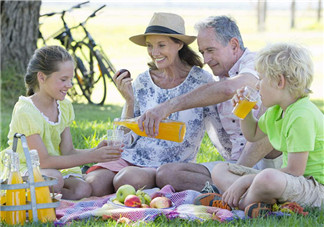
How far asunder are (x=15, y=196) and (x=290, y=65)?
1668 millimetres

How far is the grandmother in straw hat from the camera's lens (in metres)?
4.12

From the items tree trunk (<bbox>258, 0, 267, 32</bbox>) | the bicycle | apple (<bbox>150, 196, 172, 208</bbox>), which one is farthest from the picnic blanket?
tree trunk (<bbox>258, 0, 267, 32</bbox>)

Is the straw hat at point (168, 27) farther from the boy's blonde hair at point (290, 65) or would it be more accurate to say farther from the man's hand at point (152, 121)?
the boy's blonde hair at point (290, 65)

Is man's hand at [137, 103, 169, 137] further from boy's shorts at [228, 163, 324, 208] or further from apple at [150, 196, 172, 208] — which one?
boy's shorts at [228, 163, 324, 208]

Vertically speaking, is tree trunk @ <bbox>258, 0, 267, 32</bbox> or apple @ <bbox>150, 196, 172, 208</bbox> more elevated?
apple @ <bbox>150, 196, 172, 208</bbox>

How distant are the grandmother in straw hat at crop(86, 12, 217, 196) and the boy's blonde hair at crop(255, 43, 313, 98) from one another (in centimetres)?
86

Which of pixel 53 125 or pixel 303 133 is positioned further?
pixel 53 125

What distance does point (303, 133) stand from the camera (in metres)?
3.29

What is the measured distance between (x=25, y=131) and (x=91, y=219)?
2.84ft

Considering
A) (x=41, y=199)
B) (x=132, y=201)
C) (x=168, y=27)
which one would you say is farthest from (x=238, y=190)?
(x=168, y=27)

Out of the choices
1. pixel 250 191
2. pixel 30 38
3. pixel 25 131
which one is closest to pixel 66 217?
pixel 25 131

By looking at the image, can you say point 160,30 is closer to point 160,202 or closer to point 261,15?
point 160,202

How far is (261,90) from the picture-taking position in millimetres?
3463

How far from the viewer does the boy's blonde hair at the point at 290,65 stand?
3.36 m
